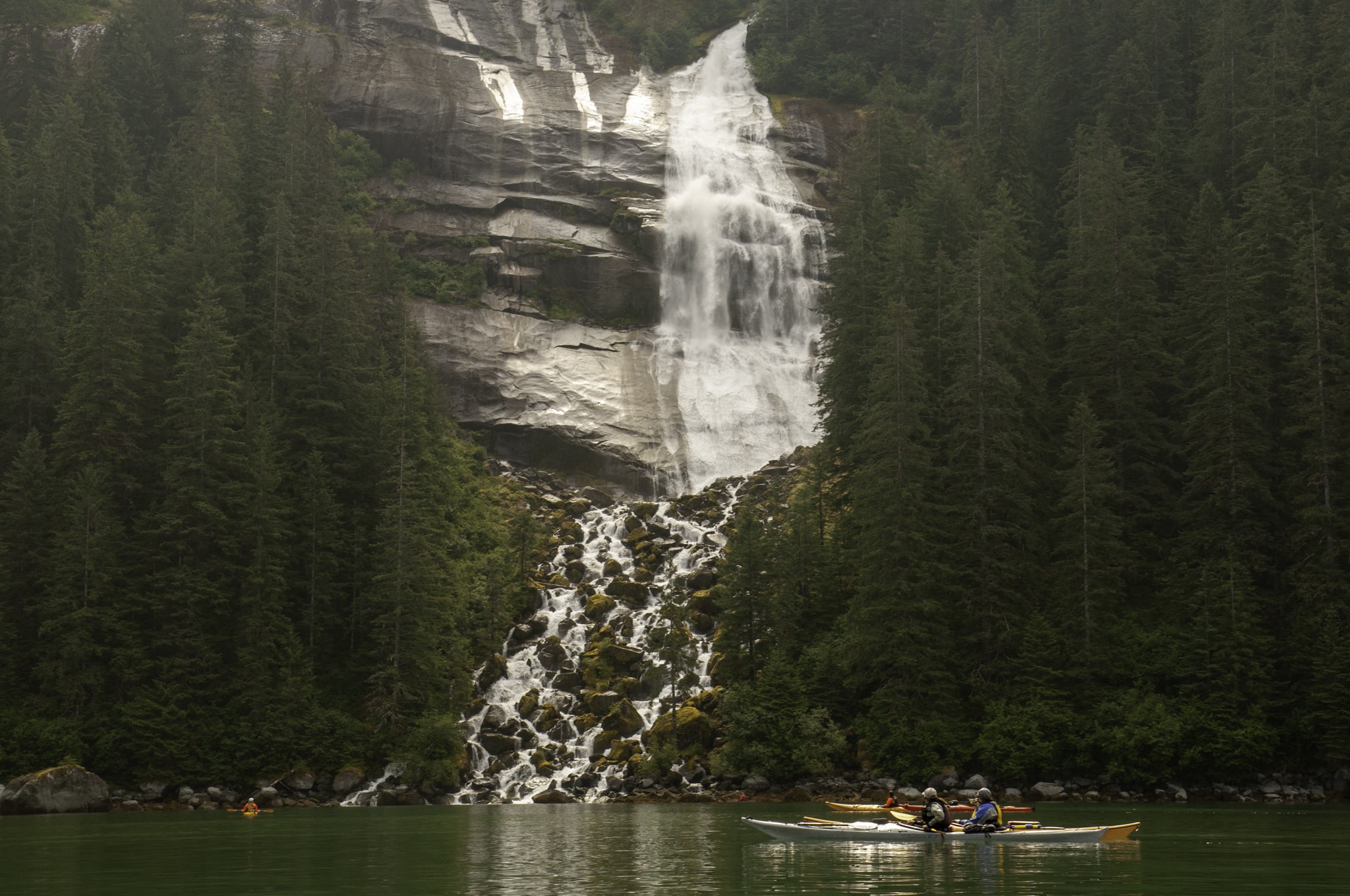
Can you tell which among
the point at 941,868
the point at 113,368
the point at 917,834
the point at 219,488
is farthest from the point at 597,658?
the point at 941,868

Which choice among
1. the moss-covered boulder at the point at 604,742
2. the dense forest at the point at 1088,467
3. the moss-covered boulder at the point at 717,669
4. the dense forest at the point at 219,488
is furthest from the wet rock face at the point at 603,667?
the dense forest at the point at 1088,467

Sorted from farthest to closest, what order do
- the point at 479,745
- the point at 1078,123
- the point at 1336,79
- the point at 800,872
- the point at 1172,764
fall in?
the point at 1078,123 < the point at 1336,79 < the point at 479,745 < the point at 1172,764 < the point at 800,872

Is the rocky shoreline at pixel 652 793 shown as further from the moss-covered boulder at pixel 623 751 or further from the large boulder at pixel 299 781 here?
the moss-covered boulder at pixel 623 751

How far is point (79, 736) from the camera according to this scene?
45.3m

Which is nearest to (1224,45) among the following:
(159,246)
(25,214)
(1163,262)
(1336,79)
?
(1336,79)

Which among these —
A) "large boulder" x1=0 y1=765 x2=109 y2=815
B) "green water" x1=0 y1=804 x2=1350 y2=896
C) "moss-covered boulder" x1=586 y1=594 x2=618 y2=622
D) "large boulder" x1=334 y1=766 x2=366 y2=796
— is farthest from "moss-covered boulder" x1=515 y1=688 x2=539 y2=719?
"large boulder" x1=0 y1=765 x2=109 y2=815

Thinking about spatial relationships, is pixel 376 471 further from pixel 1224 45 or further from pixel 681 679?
pixel 1224 45

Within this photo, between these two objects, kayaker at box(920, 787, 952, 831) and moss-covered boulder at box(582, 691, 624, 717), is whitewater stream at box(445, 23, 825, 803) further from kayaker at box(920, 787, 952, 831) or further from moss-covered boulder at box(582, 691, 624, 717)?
kayaker at box(920, 787, 952, 831)

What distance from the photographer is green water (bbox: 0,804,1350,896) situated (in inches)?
787

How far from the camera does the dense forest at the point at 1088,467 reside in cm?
4244

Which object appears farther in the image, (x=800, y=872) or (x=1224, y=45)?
(x=1224, y=45)

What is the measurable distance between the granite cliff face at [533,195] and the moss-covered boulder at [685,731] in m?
24.6

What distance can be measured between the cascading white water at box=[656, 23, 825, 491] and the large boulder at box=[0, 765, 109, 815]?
118 feet

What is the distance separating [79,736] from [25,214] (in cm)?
2606
